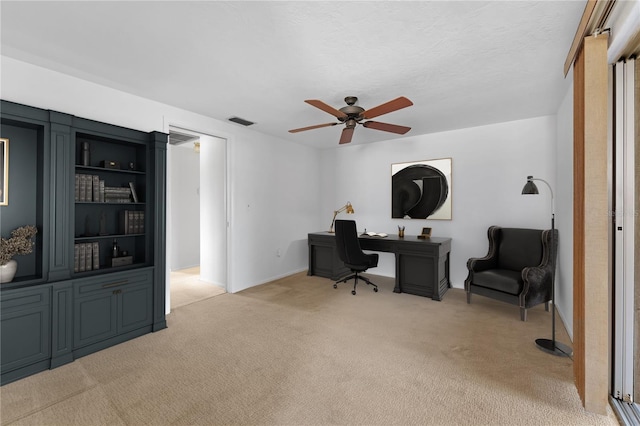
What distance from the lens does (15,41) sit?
2.19m

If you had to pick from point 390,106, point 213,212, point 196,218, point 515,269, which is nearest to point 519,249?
point 515,269

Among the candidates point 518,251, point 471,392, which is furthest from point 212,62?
point 518,251

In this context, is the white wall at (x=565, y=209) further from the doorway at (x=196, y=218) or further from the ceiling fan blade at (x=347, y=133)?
the doorway at (x=196, y=218)

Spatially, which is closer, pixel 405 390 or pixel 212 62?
pixel 405 390

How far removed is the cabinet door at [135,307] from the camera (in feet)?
9.15

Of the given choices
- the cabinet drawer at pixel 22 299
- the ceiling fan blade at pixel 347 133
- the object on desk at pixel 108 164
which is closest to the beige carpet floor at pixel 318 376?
the cabinet drawer at pixel 22 299

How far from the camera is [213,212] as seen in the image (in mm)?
4902

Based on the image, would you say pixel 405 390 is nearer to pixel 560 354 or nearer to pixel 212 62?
pixel 560 354

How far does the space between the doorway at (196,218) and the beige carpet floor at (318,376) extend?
48.4 inches

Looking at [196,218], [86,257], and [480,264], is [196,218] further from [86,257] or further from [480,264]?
[480,264]

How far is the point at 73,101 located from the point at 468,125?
4984 millimetres

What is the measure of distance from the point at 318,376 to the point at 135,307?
79.9 inches

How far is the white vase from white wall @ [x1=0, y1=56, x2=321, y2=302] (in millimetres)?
1425

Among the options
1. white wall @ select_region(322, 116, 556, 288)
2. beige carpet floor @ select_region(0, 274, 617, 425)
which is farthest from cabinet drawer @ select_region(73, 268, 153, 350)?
white wall @ select_region(322, 116, 556, 288)
